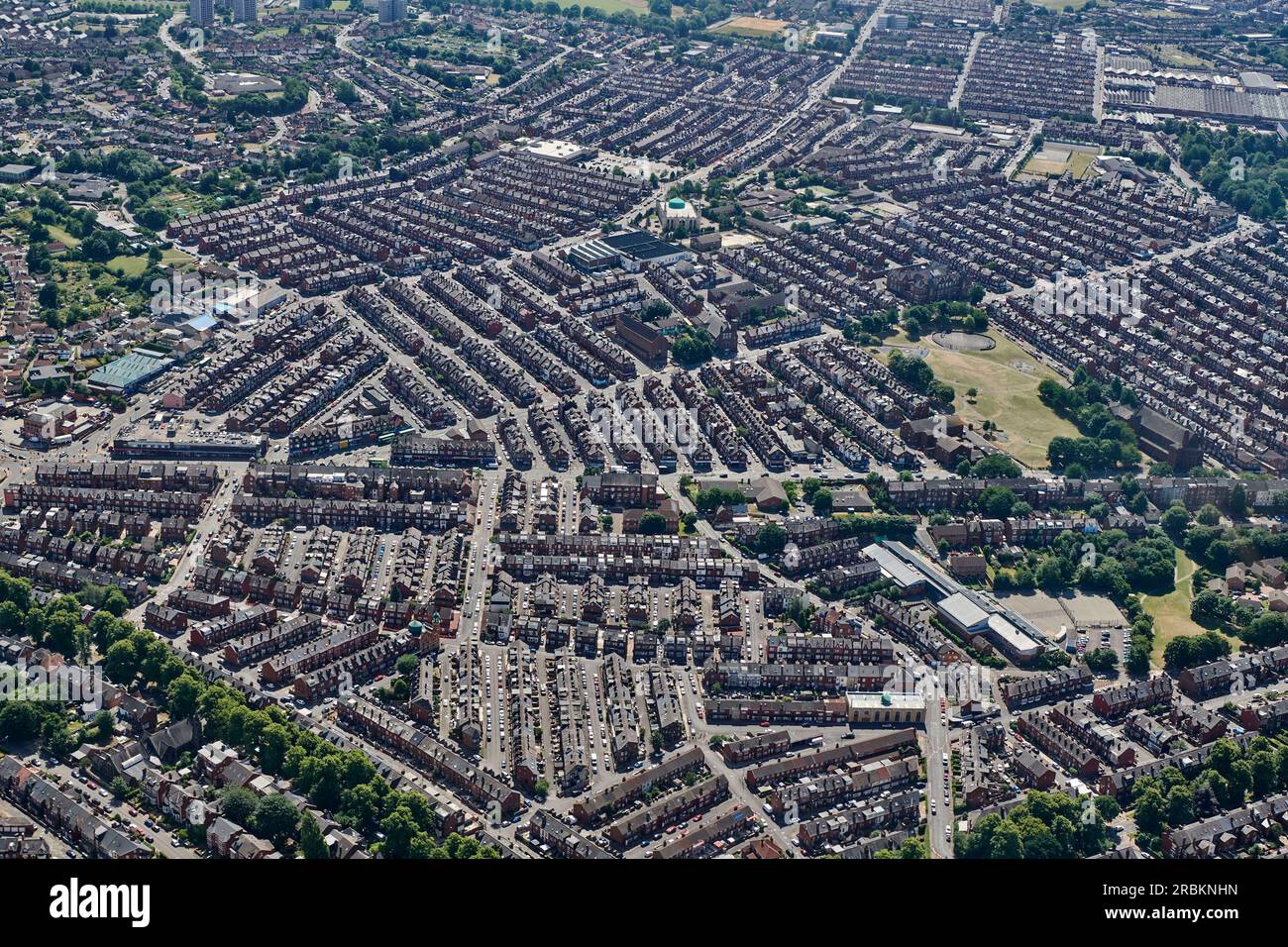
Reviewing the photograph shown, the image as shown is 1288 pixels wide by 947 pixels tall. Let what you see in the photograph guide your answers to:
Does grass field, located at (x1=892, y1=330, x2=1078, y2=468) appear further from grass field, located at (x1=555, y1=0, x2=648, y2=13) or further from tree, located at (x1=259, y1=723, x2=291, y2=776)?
grass field, located at (x1=555, y1=0, x2=648, y2=13)

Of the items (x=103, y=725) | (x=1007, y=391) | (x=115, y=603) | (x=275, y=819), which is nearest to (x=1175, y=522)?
(x=1007, y=391)

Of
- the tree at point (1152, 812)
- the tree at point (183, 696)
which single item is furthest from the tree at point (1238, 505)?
the tree at point (183, 696)

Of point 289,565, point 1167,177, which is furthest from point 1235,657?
point 1167,177

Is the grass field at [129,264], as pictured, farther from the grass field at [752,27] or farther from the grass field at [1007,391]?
the grass field at [752,27]

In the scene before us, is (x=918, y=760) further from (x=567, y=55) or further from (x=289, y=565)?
(x=567, y=55)

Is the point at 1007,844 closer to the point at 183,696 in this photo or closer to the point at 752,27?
the point at 183,696

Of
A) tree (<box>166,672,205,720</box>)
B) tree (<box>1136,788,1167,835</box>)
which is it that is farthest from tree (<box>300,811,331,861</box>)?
tree (<box>1136,788,1167,835</box>)
